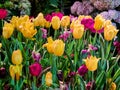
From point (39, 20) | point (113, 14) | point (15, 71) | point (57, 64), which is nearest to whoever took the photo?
point (15, 71)

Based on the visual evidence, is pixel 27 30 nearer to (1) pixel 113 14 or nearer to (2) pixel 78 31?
(2) pixel 78 31

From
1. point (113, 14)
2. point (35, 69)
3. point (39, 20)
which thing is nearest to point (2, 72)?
point (35, 69)

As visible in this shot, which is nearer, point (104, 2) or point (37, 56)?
point (37, 56)

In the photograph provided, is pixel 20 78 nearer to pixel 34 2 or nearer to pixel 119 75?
pixel 119 75

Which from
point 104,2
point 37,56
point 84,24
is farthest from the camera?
point 104,2

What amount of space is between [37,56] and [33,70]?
0.21m

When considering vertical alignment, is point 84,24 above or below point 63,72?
above

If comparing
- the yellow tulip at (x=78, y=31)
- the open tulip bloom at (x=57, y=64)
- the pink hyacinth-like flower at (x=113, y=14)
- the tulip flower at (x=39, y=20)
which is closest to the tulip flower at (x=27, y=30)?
the open tulip bloom at (x=57, y=64)

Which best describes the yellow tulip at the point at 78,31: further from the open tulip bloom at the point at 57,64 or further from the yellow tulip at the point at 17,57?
the yellow tulip at the point at 17,57

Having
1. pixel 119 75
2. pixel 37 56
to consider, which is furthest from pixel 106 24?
pixel 37 56

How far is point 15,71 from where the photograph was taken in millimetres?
2697

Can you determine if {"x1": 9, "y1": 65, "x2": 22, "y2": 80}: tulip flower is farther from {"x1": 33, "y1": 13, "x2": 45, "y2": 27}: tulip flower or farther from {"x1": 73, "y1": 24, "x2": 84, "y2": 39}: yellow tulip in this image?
{"x1": 33, "y1": 13, "x2": 45, "y2": 27}: tulip flower

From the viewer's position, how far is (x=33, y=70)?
8.50 ft

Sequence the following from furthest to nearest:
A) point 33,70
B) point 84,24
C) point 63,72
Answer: point 84,24 → point 63,72 → point 33,70
